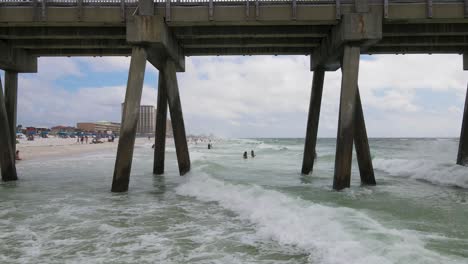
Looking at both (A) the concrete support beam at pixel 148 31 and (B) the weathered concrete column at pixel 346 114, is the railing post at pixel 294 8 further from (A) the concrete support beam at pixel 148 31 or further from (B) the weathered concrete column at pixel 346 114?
(A) the concrete support beam at pixel 148 31

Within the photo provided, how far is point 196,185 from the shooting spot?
1493 cm

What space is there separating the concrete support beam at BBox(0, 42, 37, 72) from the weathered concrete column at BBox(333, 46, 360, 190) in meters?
13.7

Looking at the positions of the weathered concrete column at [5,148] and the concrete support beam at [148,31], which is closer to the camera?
the concrete support beam at [148,31]

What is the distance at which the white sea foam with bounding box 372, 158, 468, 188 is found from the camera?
704 inches

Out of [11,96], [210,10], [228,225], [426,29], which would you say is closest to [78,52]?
[11,96]

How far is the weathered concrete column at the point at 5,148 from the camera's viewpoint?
15617 millimetres

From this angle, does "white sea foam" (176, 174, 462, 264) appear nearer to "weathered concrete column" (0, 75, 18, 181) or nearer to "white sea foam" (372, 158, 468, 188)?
"weathered concrete column" (0, 75, 18, 181)

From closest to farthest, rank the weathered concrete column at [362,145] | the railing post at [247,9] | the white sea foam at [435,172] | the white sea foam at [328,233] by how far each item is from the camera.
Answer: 1. the white sea foam at [328,233]
2. the railing post at [247,9]
3. the weathered concrete column at [362,145]
4. the white sea foam at [435,172]

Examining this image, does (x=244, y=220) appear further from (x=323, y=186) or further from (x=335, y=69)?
(x=335, y=69)

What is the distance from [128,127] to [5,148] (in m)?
6.55

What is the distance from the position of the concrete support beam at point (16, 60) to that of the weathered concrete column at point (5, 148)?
1399 millimetres

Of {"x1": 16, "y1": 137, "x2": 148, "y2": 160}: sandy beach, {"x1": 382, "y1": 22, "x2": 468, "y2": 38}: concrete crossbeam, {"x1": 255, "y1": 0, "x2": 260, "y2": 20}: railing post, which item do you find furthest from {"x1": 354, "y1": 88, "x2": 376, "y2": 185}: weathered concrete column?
{"x1": 16, "y1": 137, "x2": 148, "y2": 160}: sandy beach

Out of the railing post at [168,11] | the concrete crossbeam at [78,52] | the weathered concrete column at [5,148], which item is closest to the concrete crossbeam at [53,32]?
the weathered concrete column at [5,148]

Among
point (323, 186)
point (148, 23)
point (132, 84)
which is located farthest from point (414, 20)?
point (132, 84)
